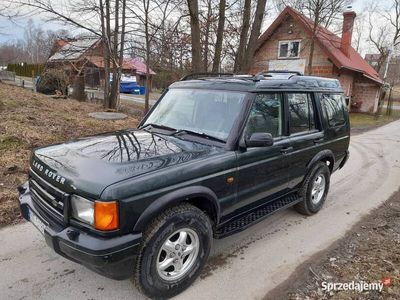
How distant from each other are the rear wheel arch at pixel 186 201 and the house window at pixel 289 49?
22880 millimetres

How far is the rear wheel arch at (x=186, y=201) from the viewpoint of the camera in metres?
2.68

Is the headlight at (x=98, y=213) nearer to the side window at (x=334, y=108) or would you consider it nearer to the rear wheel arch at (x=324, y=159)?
the rear wheel arch at (x=324, y=159)

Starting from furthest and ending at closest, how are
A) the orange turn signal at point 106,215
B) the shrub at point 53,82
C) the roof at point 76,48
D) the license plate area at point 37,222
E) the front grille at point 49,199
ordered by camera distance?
the shrub at point 53,82 < the roof at point 76,48 < the license plate area at point 37,222 < the front grille at point 49,199 < the orange turn signal at point 106,215

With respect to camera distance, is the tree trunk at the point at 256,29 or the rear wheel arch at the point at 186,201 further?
the tree trunk at the point at 256,29

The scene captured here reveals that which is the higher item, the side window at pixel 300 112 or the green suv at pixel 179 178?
the side window at pixel 300 112

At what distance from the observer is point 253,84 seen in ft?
12.4

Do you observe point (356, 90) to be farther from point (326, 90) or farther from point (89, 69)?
point (326, 90)

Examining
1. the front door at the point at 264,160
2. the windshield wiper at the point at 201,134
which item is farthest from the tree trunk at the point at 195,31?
the windshield wiper at the point at 201,134

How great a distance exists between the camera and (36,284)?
312cm

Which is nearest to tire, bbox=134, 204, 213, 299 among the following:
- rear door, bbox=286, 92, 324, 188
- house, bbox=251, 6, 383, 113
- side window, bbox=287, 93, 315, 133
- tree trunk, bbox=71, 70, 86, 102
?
rear door, bbox=286, 92, 324, 188

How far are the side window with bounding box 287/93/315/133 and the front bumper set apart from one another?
2611mm

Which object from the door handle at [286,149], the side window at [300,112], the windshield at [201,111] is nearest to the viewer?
the windshield at [201,111]

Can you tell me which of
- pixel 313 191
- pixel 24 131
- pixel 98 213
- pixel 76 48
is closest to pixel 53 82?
pixel 76 48
